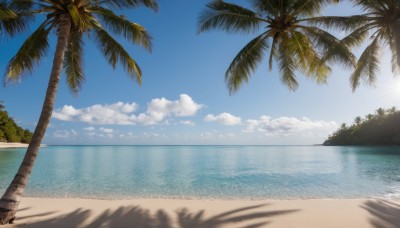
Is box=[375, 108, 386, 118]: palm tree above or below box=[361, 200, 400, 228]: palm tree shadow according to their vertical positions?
above

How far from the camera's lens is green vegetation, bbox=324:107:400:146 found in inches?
2451

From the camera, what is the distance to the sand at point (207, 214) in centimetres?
575

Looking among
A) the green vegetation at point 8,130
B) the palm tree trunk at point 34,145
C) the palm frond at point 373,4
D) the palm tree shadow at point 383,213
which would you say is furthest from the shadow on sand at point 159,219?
the green vegetation at point 8,130

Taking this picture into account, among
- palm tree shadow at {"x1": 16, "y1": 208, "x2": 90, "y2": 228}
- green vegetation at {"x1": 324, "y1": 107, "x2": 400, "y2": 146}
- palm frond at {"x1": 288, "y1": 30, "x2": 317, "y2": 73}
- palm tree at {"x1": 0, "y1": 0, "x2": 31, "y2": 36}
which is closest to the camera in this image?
palm tree shadow at {"x1": 16, "y1": 208, "x2": 90, "y2": 228}

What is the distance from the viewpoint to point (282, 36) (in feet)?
33.4

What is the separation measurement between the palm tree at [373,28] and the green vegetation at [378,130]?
209 feet

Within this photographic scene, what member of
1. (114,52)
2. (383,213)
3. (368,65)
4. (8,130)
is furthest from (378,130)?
(8,130)

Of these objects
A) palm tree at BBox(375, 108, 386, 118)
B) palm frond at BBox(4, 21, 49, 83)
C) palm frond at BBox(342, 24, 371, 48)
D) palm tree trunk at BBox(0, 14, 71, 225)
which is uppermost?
palm tree at BBox(375, 108, 386, 118)

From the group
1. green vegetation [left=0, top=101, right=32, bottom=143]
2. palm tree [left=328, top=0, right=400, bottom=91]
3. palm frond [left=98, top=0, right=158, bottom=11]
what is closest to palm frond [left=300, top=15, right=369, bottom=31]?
palm tree [left=328, top=0, right=400, bottom=91]

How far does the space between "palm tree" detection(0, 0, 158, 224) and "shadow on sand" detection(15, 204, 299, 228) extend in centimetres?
122

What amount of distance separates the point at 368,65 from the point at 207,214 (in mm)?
10649

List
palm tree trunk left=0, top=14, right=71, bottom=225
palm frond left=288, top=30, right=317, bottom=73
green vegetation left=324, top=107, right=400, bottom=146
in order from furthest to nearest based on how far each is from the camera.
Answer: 1. green vegetation left=324, top=107, right=400, bottom=146
2. palm frond left=288, top=30, right=317, bottom=73
3. palm tree trunk left=0, top=14, right=71, bottom=225

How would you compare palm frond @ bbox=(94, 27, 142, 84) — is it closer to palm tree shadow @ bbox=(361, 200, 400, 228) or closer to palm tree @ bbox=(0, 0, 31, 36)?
palm tree @ bbox=(0, 0, 31, 36)

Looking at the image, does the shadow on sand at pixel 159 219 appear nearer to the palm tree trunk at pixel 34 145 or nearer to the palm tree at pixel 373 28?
the palm tree trunk at pixel 34 145
